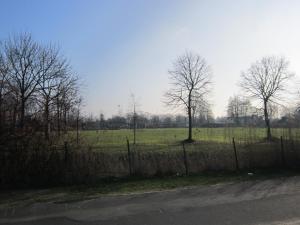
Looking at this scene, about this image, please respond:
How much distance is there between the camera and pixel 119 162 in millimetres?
16078

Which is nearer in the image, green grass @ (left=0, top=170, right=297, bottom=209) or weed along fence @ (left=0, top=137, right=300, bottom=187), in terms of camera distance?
green grass @ (left=0, top=170, right=297, bottom=209)

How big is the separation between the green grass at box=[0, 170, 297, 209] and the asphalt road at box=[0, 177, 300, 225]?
83 centimetres

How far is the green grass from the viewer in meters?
12.0

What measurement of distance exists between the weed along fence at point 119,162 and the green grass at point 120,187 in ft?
2.14

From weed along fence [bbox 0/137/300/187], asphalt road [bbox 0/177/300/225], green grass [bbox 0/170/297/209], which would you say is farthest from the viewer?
weed along fence [bbox 0/137/300/187]

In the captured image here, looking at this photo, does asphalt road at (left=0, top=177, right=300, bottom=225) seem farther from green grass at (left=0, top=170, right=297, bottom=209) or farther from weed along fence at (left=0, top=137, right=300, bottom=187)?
weed along fence at (left=0, top=137, right=300, bottom=187)

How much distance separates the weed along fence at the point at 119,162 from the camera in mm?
14227

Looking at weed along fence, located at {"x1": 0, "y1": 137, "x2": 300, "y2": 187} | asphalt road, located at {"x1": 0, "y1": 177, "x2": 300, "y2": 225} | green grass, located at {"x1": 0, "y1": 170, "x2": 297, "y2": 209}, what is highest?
weed along fence, located at {"x1": 0, "y1": 137, "x2": 300, "y2": 187}

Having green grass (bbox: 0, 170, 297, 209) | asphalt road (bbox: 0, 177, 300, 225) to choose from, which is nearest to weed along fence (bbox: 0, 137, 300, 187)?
green grass (bbox: 0, 170, 297, 209)

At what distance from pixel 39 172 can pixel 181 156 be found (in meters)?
6.42

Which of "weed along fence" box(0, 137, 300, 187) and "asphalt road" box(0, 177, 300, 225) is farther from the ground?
"weed along fence" box(0, 137, 300, 187)

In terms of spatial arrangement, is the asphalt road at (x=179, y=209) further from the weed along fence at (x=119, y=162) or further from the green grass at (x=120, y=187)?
the weed along fence at (x=119, y=162)

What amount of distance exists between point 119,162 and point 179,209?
6323mm

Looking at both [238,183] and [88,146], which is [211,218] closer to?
[238,183]
